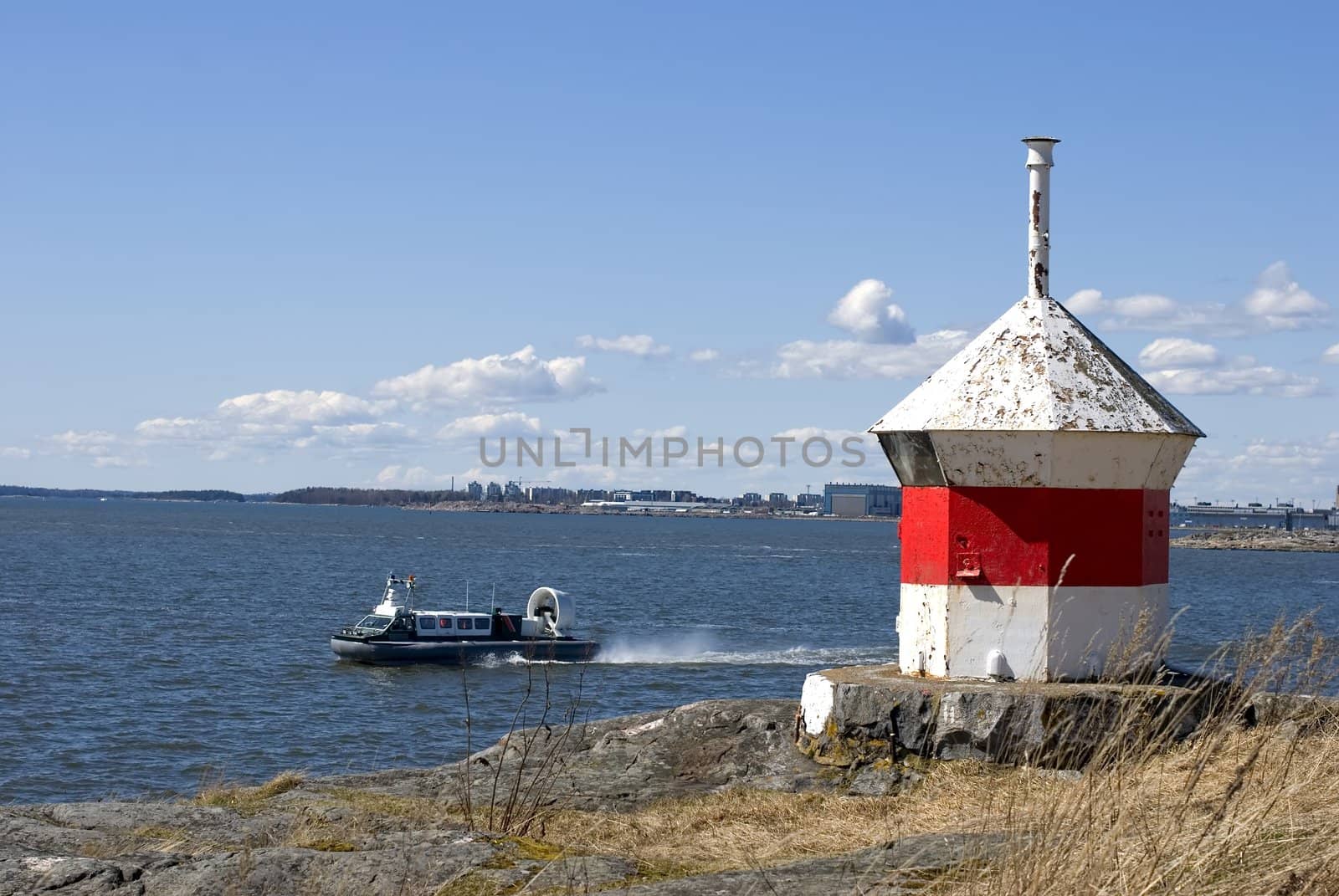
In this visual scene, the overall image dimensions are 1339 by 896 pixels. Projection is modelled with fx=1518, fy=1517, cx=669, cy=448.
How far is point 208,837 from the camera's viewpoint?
8602mm

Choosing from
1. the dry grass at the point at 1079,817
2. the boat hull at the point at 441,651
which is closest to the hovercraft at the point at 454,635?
the boat hull at the point at 441,651

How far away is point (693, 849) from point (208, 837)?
2.76 meters

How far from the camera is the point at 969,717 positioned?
33.4 ft

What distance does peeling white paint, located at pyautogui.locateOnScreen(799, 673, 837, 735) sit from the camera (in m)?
10.7

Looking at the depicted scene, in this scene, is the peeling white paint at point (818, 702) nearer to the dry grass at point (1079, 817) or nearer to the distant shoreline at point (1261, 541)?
the dry grass at point (1079, 817)

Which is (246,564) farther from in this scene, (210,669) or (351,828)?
(351,828)

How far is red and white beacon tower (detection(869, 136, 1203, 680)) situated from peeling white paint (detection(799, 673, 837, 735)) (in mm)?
769

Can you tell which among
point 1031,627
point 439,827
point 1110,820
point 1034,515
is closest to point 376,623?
point 1031,627

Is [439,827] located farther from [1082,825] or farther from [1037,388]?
[1037,388]

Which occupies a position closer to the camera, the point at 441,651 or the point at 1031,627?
the point at 1031,627

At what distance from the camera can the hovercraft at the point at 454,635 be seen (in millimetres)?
40375

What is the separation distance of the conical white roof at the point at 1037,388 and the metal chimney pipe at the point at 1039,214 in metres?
0.16

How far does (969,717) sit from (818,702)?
1.16 meters

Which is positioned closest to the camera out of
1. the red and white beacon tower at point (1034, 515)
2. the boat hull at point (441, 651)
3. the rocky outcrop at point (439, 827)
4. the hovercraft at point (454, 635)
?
the rocky outcrop at point (439, 827)
